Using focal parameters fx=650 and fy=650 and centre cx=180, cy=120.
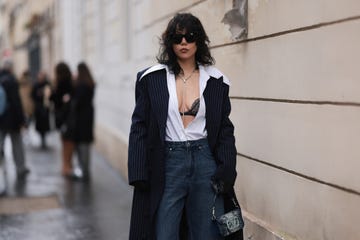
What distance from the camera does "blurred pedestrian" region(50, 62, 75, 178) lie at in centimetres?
984

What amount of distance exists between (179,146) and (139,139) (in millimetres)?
242

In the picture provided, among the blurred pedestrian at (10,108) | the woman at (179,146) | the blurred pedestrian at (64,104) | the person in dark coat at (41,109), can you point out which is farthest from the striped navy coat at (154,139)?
the person in dark coat at (41,109)

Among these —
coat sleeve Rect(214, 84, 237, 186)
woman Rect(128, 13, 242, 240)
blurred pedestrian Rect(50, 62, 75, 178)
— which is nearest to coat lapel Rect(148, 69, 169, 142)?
woman Rect(128, 13, 242, 240)

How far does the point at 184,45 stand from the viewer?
392 centimetres

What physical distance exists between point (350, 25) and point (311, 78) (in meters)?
0.59

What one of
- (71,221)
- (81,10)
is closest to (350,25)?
(71,221)

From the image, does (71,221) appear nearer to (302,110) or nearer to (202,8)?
(202,8)

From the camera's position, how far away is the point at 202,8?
6.18 meters

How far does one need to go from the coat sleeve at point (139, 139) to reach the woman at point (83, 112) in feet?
18.1

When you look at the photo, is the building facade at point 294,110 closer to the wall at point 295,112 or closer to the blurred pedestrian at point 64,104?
the wall at point 295,112

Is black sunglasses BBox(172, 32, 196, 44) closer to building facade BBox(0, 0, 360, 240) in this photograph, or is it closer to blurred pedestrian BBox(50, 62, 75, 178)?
building facade BBox(0, 0, 360, 240)

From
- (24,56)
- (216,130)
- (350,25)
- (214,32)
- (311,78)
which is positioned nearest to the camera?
(350,25)

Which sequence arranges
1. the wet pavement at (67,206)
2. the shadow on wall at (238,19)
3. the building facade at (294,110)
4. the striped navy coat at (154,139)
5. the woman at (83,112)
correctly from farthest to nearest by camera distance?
1. the woman at (83,112)
2. the wet pavement at (67,206)
3. the shadow on wall at (238,19)
4. the striped navy coat at (154,139)
5. the building facade at (294,110)

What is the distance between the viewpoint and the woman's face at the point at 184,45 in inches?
154
